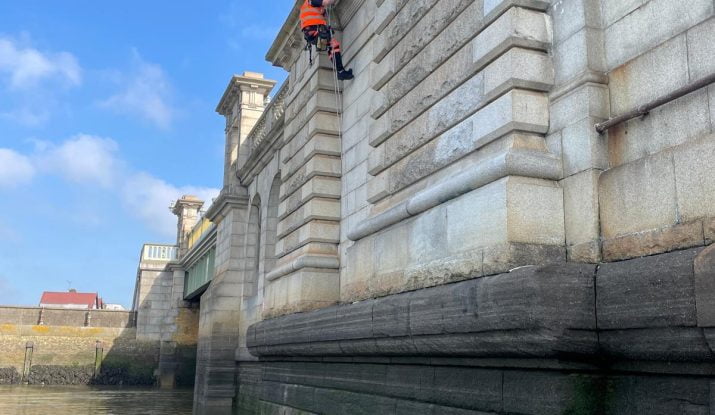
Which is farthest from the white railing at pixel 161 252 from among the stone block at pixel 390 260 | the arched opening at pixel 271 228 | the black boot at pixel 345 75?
the stone block at pixel 390 260

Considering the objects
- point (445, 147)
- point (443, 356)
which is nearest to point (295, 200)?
point (445, 147)

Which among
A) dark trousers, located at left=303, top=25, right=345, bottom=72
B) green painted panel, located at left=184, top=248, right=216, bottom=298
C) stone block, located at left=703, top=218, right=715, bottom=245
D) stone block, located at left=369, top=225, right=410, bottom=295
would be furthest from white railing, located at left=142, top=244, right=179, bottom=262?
stone block, located at left=703, top=218, right=715, bottom=245

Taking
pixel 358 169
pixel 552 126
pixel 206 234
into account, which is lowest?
pixel 552 126

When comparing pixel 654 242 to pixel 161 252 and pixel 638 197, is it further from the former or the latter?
pixel 161 252

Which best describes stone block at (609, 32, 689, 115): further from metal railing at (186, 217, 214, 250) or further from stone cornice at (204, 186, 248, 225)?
metal railing at (186, 217, 214, 250)

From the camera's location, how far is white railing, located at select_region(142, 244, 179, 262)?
3841 centimetres

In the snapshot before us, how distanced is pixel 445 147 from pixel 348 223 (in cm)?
397

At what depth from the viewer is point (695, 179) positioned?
410 centimetres

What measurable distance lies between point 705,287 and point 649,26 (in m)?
2.09

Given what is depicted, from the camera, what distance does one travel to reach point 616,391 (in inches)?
165

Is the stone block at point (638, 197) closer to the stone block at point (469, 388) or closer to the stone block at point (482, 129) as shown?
the stone block at point (482, 129)

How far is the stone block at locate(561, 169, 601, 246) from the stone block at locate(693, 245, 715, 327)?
1.29 meters

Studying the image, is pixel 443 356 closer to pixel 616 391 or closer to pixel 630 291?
pixel 616 391

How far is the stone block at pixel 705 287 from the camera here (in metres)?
3.45
